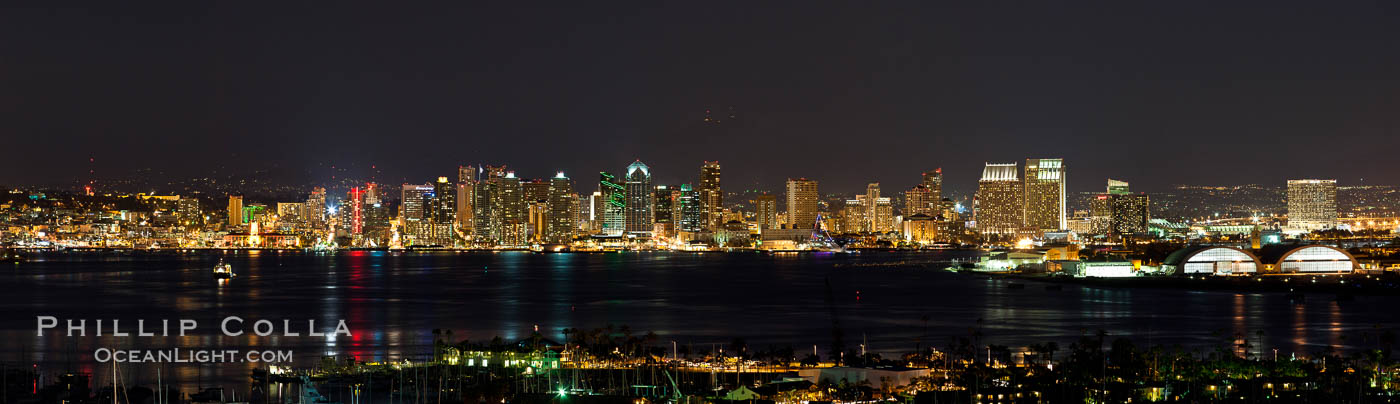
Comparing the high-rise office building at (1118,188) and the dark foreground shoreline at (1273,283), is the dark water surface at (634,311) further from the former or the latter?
the high-rise office building at (1118,188)

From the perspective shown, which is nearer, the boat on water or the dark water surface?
the dark water surface

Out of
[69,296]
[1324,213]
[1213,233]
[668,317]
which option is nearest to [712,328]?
[668,317]

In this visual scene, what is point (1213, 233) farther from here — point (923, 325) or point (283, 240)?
point (923, 325)

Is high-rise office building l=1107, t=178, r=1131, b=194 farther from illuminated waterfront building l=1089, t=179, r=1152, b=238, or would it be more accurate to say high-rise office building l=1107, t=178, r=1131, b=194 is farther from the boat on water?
the boat on water
